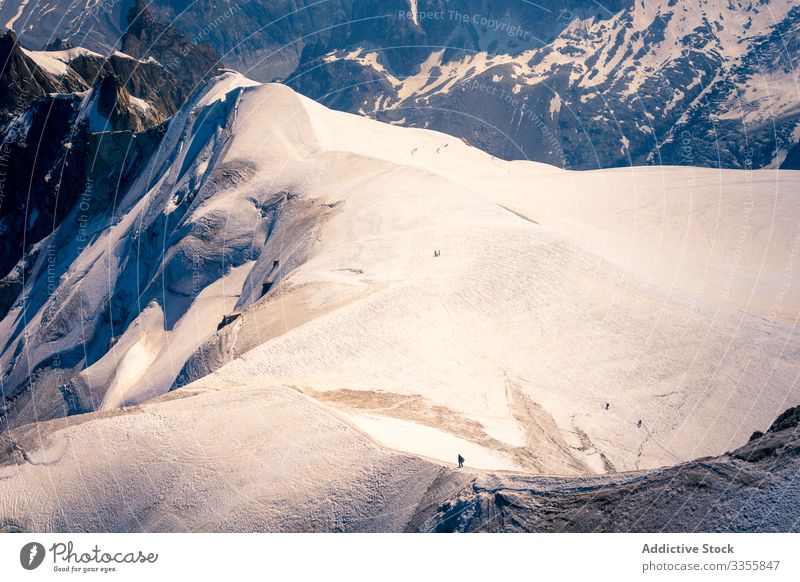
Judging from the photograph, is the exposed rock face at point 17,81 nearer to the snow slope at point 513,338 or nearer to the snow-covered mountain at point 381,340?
the snow-covered mountain at point 381,340
